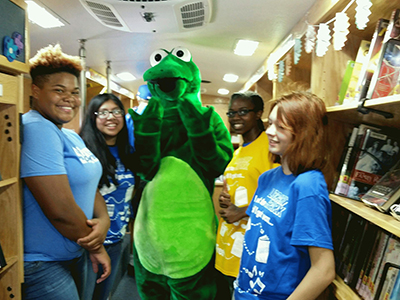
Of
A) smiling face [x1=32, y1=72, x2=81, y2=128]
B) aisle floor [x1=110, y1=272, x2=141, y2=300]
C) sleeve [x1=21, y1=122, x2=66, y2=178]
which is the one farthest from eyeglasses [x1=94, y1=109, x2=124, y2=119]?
aisle floor [x1=110, y1=272, x2=141, y2=300]

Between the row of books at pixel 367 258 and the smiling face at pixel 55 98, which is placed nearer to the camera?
the row of books at pixel 367 258

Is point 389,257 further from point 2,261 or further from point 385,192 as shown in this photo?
point 2,261

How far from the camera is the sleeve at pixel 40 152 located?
103 centimetres

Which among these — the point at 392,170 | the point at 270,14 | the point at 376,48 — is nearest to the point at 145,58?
the point at 270,14

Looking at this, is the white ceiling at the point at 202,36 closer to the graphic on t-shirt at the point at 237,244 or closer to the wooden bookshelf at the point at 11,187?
the wooden bookshelf at the point at 11,187

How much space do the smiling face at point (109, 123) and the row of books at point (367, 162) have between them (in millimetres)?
1251

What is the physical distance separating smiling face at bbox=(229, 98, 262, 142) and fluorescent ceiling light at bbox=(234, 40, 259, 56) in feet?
3.59

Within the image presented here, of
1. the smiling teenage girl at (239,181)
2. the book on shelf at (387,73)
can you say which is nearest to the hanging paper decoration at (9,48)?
the smiling teenage girl at (239,181)

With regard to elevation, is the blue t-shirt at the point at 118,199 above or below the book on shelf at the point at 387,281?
below

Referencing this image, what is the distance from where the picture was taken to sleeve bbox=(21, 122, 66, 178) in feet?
3.38

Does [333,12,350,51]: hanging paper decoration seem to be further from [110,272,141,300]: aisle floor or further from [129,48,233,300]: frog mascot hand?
[110,272,141,300]: aisle floor

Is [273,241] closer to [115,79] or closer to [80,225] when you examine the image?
[80,225]

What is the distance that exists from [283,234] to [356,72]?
83 cm

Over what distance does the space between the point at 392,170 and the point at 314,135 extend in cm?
36
